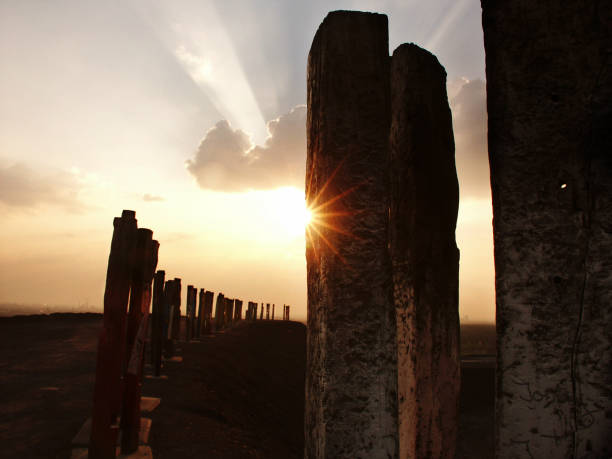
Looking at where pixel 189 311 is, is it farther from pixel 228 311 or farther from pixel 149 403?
pixel 228 311

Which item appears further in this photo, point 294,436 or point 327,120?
point 294,436

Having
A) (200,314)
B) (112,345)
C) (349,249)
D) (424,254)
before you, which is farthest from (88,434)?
(200,314)

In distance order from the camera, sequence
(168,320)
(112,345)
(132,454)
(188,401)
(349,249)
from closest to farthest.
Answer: (349,249), (112,345), (132,454), (188,401), (168,320)

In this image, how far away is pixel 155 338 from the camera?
269 inches

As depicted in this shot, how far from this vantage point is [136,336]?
371cm

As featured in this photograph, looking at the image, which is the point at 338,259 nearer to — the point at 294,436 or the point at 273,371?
the point at 294,436

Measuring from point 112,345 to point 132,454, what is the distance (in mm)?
1098

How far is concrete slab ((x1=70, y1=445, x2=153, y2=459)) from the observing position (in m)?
3.33

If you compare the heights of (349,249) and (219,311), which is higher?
(349,249)

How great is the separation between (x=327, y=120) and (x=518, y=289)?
1.39 m

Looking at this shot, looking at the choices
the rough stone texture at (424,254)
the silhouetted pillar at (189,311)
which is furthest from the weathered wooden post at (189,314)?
the rough stone texture at (424,254)

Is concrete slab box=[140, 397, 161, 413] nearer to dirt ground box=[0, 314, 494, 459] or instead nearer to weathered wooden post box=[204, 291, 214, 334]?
dirt ground box=[0, 314, 494, 459]

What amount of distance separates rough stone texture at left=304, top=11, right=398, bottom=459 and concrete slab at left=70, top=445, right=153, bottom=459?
2.08 metres

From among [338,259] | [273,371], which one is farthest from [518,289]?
[273,371]
